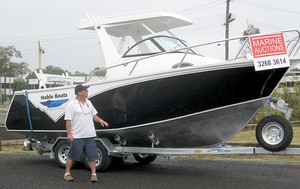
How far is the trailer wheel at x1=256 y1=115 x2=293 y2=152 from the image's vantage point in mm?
6742

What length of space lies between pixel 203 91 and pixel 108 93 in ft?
6.21

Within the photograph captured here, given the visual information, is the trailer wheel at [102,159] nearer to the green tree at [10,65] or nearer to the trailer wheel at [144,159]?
the trailer wheel at [144,159]

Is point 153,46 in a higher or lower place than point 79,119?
higher

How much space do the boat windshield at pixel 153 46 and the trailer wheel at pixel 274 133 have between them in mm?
2664

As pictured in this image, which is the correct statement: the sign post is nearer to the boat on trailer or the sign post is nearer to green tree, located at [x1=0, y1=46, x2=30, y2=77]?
the boat on trailer

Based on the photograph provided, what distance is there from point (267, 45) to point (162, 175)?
3.17 metres

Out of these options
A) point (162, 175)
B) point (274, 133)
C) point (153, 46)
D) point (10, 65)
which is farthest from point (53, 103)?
point (10, 65)

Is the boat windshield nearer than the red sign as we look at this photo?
No

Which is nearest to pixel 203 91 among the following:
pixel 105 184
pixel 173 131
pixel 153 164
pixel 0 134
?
pixel 173 131

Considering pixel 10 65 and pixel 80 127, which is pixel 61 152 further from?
pixel 10 65

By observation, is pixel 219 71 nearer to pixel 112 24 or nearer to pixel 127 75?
pixel 127 75

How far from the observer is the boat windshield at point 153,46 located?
8695 mm

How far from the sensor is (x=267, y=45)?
22.2 ft

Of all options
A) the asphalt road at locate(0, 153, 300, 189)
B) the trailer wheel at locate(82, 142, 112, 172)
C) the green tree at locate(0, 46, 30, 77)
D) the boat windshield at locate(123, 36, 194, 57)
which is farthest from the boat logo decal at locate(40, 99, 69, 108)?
the green tree at locate(0, 46, 30, 77)
